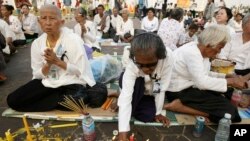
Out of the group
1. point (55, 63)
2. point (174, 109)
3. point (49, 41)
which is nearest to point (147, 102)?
point (174, 109)

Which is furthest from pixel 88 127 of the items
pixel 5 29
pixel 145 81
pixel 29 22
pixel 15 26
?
pixel 29 22

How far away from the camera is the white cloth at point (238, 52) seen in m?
2.95

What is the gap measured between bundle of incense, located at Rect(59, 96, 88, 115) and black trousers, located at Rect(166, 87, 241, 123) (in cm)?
113

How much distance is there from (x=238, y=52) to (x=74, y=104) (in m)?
2.39

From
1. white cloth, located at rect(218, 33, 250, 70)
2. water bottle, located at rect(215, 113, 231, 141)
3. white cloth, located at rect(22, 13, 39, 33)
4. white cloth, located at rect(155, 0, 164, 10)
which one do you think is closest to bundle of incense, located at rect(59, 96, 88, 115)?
water bottle, located at rect(215, 113, 231, 141)

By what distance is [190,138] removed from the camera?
2.21 m

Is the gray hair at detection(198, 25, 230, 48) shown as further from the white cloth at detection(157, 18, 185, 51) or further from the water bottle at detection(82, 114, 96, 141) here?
the white cloth at detection(157, 18, 185, 51)

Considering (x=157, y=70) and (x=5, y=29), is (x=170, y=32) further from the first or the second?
(x=5, y=29)

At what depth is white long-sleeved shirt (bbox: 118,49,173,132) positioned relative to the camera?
1901mm

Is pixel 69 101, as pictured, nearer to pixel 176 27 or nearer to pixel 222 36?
pixel 222 36

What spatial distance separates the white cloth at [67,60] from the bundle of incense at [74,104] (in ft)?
0.64

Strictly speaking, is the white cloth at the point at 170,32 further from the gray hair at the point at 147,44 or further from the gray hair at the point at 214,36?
the gray hair at the point at 147,44

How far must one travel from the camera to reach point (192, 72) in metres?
2.22

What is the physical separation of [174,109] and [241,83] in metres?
0.79
